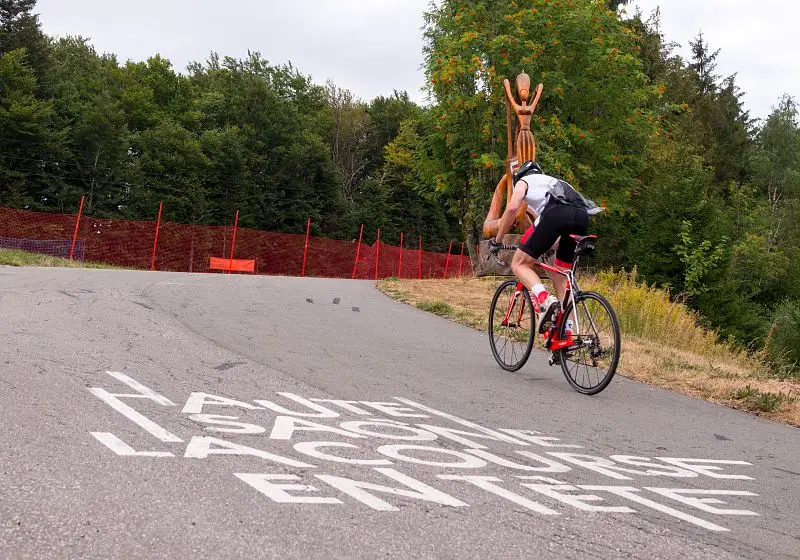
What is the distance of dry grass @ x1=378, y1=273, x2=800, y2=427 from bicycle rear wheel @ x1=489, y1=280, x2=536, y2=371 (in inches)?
53.6

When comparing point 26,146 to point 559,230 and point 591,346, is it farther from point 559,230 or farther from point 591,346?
point 591,346

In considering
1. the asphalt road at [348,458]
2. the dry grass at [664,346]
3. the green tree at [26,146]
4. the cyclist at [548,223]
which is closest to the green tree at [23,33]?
the green tree at [26,146]

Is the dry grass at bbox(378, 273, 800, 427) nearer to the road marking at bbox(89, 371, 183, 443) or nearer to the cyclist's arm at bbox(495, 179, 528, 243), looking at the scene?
the cyclist's arm at bbox(495, 179, 528, 243)

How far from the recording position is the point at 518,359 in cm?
827

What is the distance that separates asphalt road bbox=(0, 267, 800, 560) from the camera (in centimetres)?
307

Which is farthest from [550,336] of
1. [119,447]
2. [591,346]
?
[119,447]

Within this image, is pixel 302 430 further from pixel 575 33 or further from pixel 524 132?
pixel 575 33

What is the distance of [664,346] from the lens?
A: 38.0 feet

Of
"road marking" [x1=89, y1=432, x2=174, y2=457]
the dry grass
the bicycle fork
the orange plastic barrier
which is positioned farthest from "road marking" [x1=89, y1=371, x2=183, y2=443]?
the orange plastic barrier

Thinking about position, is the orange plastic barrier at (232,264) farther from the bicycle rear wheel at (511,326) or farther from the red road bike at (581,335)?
the red road bike at (581,335)

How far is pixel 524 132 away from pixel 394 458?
29.3ft

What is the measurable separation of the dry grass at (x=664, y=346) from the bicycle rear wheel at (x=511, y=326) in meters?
1.36

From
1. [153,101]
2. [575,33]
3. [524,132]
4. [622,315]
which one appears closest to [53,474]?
[524,132]

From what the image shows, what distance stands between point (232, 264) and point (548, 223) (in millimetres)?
30513
